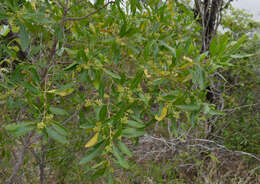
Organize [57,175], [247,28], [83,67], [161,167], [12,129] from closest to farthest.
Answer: [12,129]
[83,67]
[57,175]
[161,167]
[247,28]

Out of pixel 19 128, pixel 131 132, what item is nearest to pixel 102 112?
pixel 131 132

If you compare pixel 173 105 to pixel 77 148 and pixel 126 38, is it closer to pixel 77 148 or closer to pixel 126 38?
pixel 126 38

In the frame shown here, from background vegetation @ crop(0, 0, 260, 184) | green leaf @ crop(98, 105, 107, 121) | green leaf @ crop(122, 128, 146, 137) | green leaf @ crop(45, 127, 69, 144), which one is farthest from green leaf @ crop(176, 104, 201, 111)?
green leaf @ crop(45, 127, 69, 144)

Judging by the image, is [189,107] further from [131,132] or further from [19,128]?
[19,128]

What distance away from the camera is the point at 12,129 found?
67 centimetres

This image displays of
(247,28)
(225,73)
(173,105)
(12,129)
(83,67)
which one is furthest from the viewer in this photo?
(247,28)

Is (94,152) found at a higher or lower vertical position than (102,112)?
lower

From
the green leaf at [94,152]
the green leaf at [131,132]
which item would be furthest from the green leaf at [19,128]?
the green leaf at [131,132]

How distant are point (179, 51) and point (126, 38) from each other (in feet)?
0.74

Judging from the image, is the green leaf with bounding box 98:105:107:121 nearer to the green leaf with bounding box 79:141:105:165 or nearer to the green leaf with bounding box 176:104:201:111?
the green leaf with bounding box 79:141:105:165

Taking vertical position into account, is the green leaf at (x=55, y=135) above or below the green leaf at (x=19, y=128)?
below

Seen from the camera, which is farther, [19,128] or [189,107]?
[189,107]

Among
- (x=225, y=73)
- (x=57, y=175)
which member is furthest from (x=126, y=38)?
(x=225, y=73)

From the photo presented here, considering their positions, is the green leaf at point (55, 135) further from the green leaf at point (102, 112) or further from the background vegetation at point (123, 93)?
the green leaf at point (102, 112)
